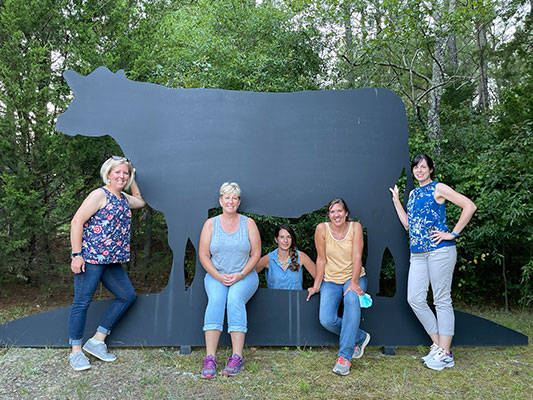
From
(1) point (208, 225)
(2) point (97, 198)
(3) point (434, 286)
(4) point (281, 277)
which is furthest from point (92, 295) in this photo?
(3) point (434, 286)

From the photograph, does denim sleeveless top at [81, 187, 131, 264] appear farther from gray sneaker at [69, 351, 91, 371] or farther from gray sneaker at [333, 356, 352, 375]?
gray sneaker at [333, 356, 352, 375]

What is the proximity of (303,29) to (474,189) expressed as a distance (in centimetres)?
367

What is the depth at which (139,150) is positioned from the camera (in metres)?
3.42

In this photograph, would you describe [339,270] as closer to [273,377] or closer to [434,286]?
[434,286]

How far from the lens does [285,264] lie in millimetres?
3648

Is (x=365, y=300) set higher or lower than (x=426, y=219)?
lower

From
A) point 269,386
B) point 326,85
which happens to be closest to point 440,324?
point 269,386

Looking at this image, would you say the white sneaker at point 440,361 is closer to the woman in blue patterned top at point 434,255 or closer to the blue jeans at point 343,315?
the woman in blue patterned top at point 434,255

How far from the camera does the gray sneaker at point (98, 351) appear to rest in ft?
9.90

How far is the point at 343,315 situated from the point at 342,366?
1.18 ft

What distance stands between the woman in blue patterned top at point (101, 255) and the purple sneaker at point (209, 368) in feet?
2.56

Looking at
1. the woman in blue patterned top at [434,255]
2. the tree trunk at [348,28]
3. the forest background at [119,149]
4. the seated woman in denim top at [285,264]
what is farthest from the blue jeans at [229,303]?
the tree trunk at [348,28]

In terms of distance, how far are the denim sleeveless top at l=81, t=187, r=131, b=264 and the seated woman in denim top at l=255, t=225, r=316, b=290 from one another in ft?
3.93

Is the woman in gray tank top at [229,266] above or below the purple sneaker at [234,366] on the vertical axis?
above
